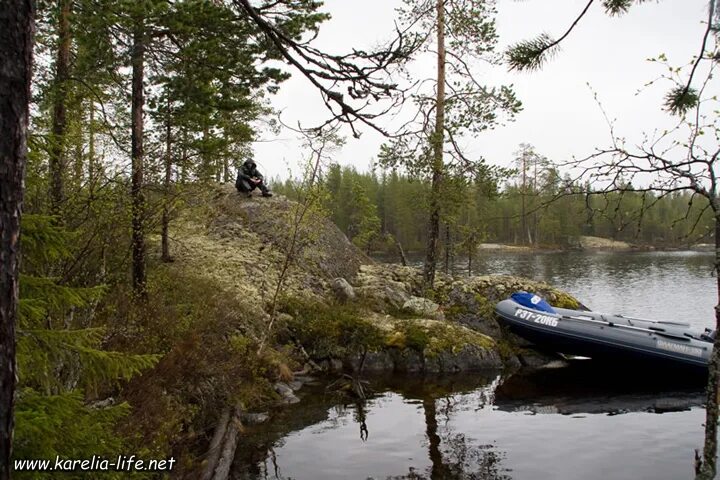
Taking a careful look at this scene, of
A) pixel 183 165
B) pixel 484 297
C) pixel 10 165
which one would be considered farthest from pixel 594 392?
pixel 10 165

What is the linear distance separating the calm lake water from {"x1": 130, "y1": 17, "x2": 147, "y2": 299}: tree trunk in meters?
3.26

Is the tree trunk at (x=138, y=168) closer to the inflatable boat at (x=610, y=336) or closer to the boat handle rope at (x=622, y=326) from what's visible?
the inflatable boat at (x=610, y=336)

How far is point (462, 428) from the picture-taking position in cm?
877

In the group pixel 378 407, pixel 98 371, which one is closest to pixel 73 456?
pixel 98 371

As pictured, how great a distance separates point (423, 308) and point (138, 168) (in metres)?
9.14

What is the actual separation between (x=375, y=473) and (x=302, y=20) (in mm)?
5883

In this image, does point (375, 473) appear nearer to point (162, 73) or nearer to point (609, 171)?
point (609, 171)

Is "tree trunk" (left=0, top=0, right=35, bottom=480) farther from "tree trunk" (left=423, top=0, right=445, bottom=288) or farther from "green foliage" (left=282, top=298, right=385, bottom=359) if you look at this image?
"tree trunk" (left=423, top=0, right=445, bottom=288)

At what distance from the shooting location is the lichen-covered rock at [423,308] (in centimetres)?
1445

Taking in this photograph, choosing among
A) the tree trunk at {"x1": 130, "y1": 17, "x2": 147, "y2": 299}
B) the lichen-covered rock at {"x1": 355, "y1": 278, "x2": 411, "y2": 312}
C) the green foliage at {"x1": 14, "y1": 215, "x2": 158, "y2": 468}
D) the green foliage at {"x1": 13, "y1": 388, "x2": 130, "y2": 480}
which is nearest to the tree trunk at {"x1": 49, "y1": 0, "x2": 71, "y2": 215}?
the tree trunk at {"x1": 130, "y1": 17, "x2": 147, "y2": 299}

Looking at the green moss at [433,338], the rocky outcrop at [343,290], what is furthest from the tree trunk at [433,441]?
the rocky outcrop at [343,290]

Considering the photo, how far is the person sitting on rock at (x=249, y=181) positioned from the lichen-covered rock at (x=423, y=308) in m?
6.21

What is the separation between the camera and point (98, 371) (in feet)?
9.96

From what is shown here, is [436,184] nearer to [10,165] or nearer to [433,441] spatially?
[433,441]
